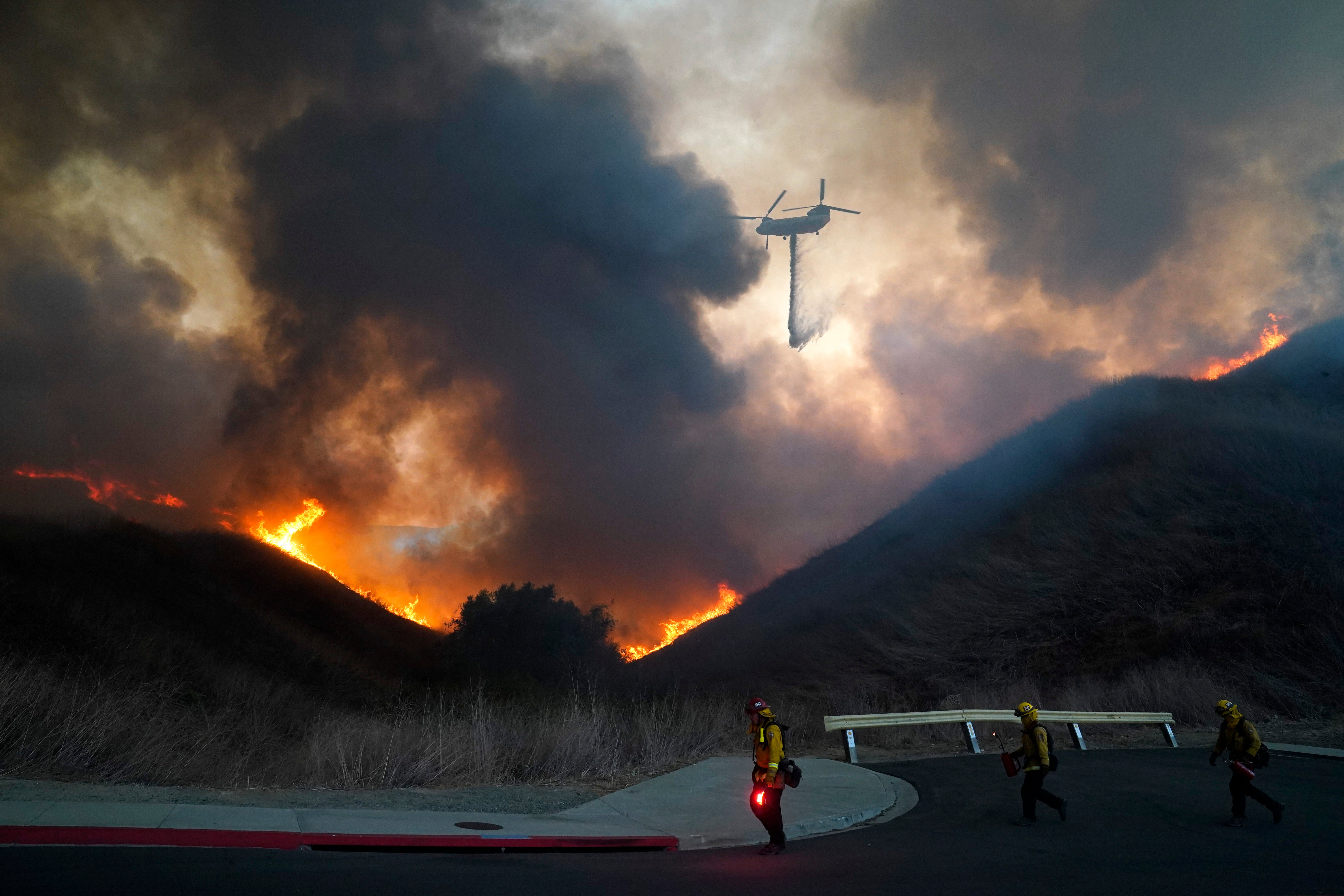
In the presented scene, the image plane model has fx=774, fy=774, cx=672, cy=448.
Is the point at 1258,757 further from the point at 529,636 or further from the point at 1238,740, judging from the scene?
the point at 529,636

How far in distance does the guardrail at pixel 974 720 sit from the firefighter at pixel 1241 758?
4.66 meters

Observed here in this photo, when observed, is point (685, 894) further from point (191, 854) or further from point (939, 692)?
point (939, 692)

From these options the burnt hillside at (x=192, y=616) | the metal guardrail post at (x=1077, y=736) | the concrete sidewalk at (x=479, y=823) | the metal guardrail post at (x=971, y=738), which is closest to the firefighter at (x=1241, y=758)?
the concrete sidewalk at (x=479, y=823)

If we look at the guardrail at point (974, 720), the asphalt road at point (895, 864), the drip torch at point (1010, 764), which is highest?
the guardrail at point (974, 720)

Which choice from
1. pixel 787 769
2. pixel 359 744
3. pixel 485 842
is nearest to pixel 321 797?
pixel 359 744

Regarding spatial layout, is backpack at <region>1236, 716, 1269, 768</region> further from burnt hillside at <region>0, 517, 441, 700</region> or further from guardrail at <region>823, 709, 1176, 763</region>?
burnt hillside at <region>0, 517, 441, 700</region>

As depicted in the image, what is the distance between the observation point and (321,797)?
9.50 meters

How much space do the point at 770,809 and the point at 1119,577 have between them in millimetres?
35117

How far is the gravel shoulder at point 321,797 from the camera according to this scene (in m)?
8.34

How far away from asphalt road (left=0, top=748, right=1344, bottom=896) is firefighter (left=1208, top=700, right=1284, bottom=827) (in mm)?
238

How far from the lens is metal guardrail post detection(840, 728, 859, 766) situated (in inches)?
574

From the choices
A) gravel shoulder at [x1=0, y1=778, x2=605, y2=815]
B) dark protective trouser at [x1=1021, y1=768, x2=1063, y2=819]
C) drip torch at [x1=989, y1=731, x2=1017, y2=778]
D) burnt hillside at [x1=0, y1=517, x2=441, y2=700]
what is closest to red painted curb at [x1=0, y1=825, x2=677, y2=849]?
gravel shoulder at [x1=0, y1=778, x2=605, y2=815]

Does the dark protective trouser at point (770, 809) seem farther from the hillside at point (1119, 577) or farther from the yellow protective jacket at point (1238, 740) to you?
the hillside at point (1119, 577)

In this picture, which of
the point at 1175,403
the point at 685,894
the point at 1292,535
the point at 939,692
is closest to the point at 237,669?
the point at 939,692
